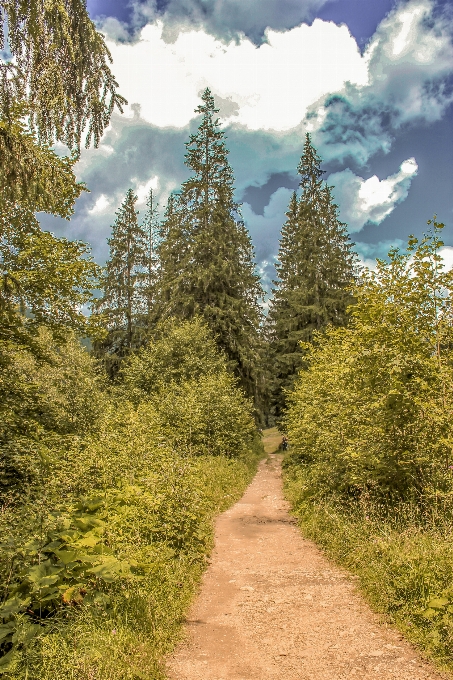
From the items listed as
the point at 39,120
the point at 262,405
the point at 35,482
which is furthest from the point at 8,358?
the point at 262,405

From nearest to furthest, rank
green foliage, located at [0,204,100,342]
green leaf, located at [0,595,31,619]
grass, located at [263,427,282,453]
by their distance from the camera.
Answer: green leaf, located at [0,595,31,619]
green foliage, located at [0,204,100,342]
grass, located at [263,427,282,453]

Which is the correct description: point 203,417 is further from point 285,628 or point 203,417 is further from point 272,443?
point 272,443

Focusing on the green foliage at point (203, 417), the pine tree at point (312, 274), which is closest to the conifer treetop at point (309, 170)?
the pine tree at point (312, 274)

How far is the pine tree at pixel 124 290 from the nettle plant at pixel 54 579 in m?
25.2

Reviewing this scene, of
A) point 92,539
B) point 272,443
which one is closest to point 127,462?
point 92,539

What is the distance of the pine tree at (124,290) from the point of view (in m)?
30.4

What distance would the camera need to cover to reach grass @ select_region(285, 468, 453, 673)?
4348 millimetres

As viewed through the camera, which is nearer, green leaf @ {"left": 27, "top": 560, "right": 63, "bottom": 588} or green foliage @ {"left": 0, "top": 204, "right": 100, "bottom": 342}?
green leaf @ {"left": 27, "top": 560, "right": 63, "bottom": 588}

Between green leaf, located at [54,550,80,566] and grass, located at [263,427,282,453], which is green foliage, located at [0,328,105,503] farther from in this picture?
grass, located at [263,427,282,453]

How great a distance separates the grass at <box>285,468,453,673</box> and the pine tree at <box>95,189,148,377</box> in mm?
23848

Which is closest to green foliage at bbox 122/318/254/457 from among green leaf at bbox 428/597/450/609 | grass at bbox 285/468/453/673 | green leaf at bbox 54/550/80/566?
grass at bbox 285/468/453/673

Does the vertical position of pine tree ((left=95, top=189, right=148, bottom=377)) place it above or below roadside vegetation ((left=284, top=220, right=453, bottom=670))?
above

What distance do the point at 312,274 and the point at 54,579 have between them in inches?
1055

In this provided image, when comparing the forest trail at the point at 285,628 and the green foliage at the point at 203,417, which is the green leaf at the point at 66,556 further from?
the green foliage at the point at 203,417
